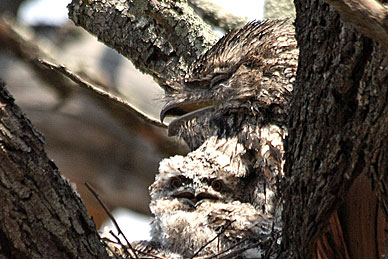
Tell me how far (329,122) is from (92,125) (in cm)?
455

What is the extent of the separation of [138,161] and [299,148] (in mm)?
4253

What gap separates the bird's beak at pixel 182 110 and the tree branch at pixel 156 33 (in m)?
0.19

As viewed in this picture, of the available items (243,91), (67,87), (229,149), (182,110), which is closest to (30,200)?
(229,149)

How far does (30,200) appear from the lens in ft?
5.11

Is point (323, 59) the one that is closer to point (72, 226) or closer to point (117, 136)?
point (72, 226)

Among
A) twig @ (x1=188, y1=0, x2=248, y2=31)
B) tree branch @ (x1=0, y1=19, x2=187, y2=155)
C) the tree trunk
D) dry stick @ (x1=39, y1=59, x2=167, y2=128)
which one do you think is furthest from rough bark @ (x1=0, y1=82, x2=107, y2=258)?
twig @ (x1=188, y1=0, x2=248, y2=31)

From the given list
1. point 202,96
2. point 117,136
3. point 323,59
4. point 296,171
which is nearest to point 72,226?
point 296,171

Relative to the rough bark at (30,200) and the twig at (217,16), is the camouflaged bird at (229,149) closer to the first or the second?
the rough bark at (30,200)

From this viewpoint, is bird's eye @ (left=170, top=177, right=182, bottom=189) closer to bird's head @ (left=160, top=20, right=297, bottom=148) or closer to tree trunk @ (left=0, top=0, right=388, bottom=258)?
bird's head @ (left=160, top=20, right=297, bottom=148)

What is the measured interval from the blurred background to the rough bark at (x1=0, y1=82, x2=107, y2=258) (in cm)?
339

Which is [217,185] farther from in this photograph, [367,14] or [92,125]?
[92,125]

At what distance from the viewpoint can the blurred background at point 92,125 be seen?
533cm

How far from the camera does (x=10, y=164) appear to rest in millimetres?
1522

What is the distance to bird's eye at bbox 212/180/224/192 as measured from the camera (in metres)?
2.70
